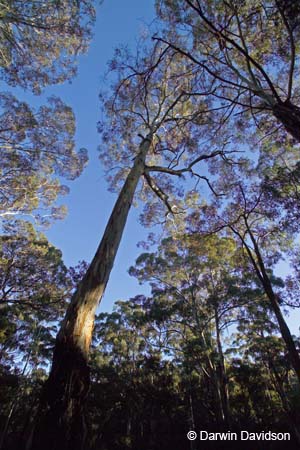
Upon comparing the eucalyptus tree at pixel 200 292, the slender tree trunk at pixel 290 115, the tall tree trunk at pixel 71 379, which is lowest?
the tall tree trunk at pixel 71 379

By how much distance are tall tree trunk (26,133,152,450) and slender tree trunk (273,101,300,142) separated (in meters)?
2.89

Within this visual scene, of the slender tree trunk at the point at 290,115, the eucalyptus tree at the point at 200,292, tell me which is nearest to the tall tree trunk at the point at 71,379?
the slender tree trunk at the point at 290,115

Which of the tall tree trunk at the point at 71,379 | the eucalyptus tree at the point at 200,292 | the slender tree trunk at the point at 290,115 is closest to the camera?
the tall tree trunk at the point at 71,379

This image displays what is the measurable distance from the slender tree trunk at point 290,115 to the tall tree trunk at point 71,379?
9.47 feet

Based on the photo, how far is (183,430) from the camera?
14.0 m

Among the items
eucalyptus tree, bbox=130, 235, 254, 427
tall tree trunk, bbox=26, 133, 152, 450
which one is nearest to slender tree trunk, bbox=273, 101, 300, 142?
tall tree trunk, bbox=26, 133, 152, 450

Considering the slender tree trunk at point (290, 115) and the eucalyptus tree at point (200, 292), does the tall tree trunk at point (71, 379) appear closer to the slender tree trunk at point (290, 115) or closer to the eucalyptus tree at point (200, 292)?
the slender tree trunk at point (290, 115)

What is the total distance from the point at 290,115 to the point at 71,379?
363 cm

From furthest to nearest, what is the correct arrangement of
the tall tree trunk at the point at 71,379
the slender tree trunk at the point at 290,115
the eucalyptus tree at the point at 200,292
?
the eucalyptus tree at the point at 200,292, the slender tree trunk at the point at 290,115, the tall tree trunk at the point at 71,379

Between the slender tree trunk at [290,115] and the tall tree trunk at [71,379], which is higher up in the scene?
the slender tree trunk at [290,115]

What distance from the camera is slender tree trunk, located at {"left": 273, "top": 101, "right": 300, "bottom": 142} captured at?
2.82 metres

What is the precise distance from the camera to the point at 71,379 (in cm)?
174

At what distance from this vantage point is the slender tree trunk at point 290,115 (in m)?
2.82

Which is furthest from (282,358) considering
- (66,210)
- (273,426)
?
(66,210)
